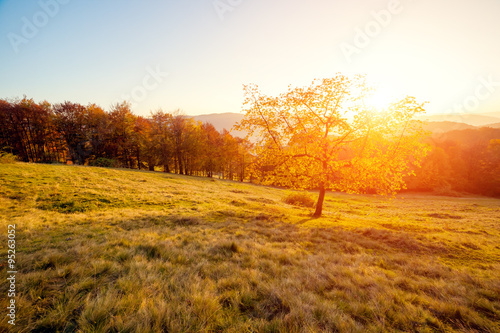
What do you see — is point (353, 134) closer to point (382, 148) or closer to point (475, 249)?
point (382, 148)

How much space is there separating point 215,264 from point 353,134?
1337 centimetres

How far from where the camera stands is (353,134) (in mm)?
14156

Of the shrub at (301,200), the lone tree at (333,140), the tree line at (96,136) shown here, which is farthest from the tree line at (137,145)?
the lone tree at (333,140)

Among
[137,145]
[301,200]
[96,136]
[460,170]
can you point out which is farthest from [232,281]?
[460,170]

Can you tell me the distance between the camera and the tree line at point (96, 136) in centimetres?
4291

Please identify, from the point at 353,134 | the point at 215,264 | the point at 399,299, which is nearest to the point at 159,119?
the point at 353,134

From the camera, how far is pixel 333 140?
14.7m

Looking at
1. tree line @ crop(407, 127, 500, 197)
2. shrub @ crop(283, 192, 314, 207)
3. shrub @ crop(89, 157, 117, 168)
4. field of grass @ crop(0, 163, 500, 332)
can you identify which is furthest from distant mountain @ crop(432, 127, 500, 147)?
shrub @ crop(89, 157, 117, 168)

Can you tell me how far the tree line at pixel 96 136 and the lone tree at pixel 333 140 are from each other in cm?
3383

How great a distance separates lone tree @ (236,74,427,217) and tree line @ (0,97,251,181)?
33.8 meters

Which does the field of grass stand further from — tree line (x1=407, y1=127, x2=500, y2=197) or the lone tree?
tree line (x1=407, y1=127, x2=500, y2=197)

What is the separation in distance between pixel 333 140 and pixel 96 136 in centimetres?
5523

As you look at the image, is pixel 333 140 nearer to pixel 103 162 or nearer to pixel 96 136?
pixel 103 162

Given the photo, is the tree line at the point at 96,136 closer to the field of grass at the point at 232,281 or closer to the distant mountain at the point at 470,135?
the field of grass at the point at 232,281
